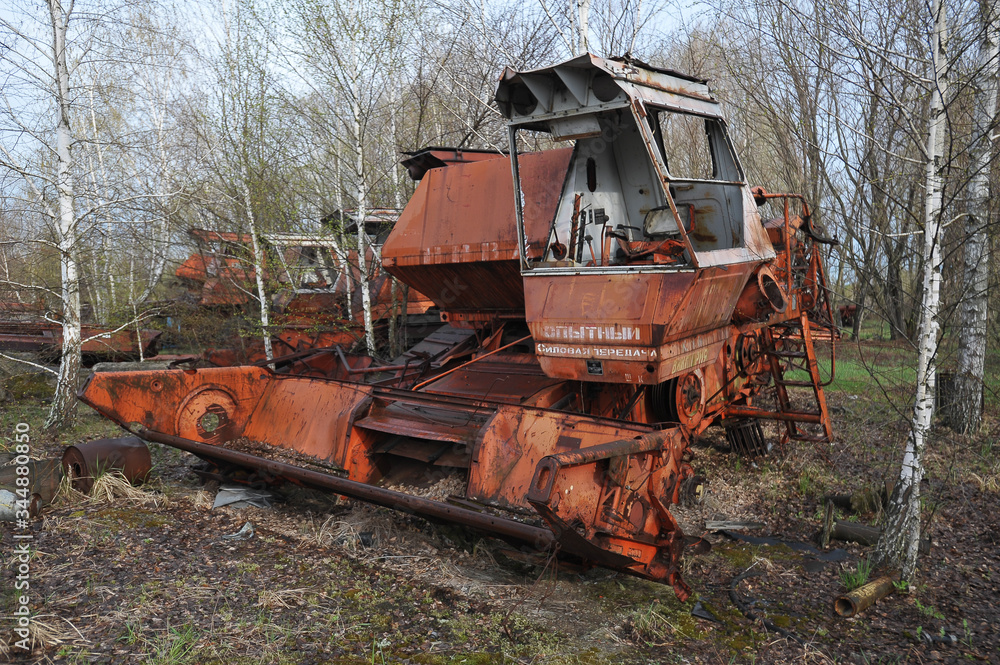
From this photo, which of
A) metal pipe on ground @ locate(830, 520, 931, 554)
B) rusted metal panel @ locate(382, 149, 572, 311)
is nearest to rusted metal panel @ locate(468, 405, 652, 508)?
rusted metal panel @ locate(382, 149, 572, 311)

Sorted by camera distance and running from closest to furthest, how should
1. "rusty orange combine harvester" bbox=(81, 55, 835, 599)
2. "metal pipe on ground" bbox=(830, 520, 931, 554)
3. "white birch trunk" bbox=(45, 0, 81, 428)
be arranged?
1. "rusty orange combine harvester" bbox=(81, 55, 835, 599)
2. "metal pipe on ground" bbox=(830, 520, 931, 554)
3. "white birch trunk" bbox=(45, 0, 81, 428)

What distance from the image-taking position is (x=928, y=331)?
426 cm

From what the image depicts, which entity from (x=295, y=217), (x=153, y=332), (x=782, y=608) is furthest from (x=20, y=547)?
(x=153, y=332)

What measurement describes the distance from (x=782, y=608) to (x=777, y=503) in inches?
81.6

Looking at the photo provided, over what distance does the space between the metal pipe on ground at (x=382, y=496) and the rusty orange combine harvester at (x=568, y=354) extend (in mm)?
16

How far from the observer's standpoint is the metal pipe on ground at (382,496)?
3.76 metres

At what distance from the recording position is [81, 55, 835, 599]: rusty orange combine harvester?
4.01 meters

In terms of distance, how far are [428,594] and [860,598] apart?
2.54m

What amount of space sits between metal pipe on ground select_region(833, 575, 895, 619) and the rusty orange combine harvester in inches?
37.4

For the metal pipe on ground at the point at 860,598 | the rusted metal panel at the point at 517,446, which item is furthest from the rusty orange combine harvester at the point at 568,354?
the metal pipe on ground at the point at 860,598

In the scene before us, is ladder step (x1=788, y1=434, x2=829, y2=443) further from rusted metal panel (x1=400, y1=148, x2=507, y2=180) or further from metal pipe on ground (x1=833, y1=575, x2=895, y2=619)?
rusted metal panel (x1=400, y1=148, x2=507, y2=180)

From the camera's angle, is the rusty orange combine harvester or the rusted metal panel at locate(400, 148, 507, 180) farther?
the rusted metal panel at locate(400, 148, 507, 180)

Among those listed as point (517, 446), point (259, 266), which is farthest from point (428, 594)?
point (259, 266)

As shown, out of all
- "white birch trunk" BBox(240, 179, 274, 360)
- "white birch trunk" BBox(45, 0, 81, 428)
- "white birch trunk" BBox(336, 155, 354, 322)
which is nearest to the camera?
"white birch trunk" BBox(45, 0, 81, 428)
